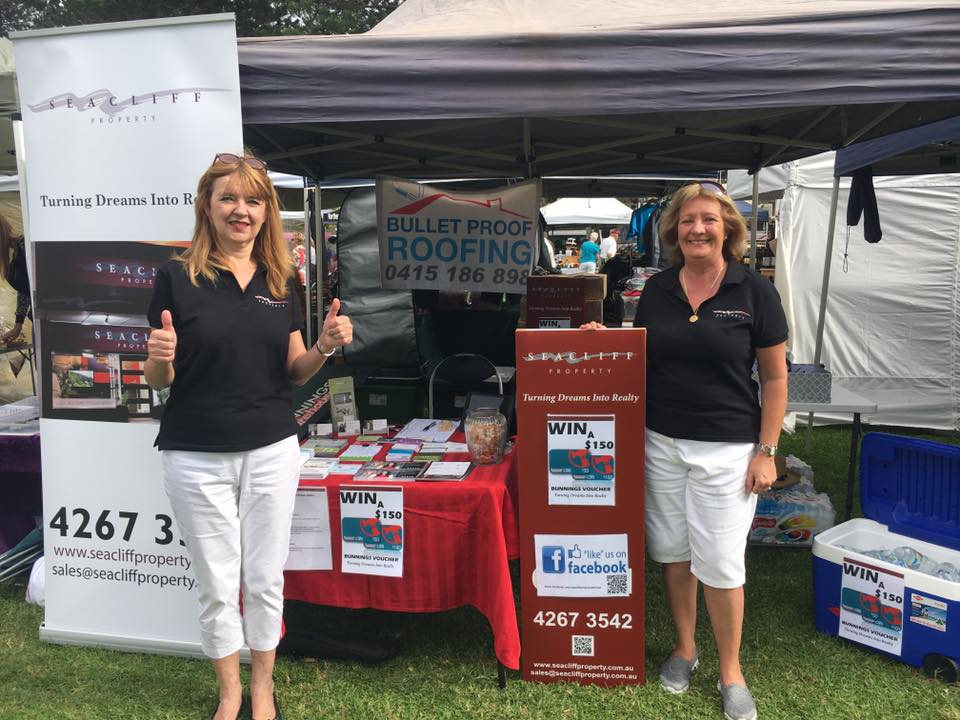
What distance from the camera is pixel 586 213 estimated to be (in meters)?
15.3

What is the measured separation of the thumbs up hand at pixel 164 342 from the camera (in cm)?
176

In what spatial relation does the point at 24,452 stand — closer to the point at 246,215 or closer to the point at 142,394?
the point at 142,394

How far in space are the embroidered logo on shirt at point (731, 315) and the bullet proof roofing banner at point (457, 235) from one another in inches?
66.0

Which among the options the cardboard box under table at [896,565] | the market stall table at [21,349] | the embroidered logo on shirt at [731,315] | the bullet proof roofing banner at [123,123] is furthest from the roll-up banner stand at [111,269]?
the market stall table at [21,349]

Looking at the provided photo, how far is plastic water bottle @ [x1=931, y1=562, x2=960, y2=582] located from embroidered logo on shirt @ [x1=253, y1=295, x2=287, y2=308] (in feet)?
7.83

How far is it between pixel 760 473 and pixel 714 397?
0.26 metres

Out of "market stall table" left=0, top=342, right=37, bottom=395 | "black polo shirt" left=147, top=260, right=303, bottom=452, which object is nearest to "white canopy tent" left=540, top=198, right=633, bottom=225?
"market stall table" left=0, top=342, right=37, bottom=395

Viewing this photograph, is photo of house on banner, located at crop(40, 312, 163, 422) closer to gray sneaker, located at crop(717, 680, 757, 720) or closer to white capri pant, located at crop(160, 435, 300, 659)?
→ white capri pant, located at crop(160, 435, 300, 659)

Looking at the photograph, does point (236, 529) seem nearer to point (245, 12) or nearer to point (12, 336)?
point (12, 336)

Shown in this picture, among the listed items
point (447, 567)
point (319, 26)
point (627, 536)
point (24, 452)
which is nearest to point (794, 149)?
point (627, 536)

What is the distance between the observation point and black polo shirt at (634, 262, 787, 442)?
207 centimetres

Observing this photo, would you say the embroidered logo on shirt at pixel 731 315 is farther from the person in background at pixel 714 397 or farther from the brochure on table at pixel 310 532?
the brochure on table at pixel 310 532

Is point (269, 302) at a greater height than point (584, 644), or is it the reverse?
point (269, 302)

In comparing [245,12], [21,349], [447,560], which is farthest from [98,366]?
[245,12]
